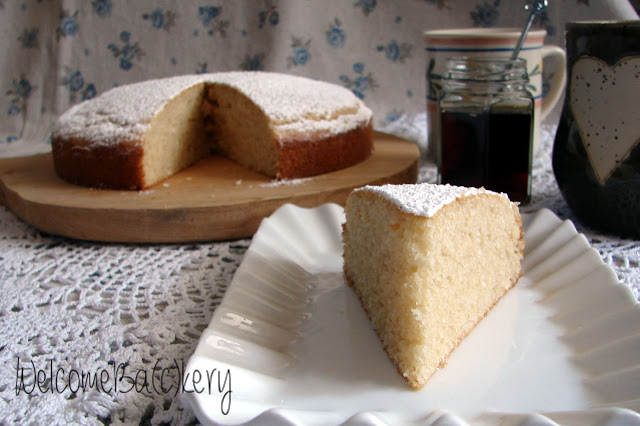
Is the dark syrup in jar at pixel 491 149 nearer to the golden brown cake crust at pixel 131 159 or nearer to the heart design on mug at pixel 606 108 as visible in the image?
the heart design on mug at pixel 606 108

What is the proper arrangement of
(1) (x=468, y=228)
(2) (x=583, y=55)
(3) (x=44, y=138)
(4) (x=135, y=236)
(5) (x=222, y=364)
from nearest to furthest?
(5) (x=222, y=364) < (1) (x=468, y=228) < (2) (x=583, y=55) < (4) (x=135, y=236) < (3) (x=44, y=138)

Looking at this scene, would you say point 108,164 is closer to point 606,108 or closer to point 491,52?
point 491,52

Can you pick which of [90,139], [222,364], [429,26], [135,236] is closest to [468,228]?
[222,364]

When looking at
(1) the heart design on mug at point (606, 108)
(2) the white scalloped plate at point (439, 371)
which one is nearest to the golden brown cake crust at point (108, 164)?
(2) the white scalloped plate at point (439, 371)

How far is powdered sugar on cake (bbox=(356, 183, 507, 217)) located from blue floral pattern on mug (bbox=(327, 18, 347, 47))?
7.65 feet

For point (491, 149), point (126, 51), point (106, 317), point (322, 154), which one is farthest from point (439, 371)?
point (126, 51)

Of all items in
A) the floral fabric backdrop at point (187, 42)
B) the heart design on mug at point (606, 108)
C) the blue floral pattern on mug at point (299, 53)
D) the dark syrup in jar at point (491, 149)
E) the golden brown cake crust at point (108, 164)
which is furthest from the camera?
A: the blue floral pattern on mug at point (299, 53)

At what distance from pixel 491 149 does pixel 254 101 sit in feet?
3.19

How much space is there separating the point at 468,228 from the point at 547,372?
341mm

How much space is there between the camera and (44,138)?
3.31 m

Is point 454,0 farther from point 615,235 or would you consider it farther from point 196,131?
point 615,235

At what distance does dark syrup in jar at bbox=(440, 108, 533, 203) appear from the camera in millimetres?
1901

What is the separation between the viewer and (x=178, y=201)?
1983mm

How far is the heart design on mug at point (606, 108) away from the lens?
162 centimetres
